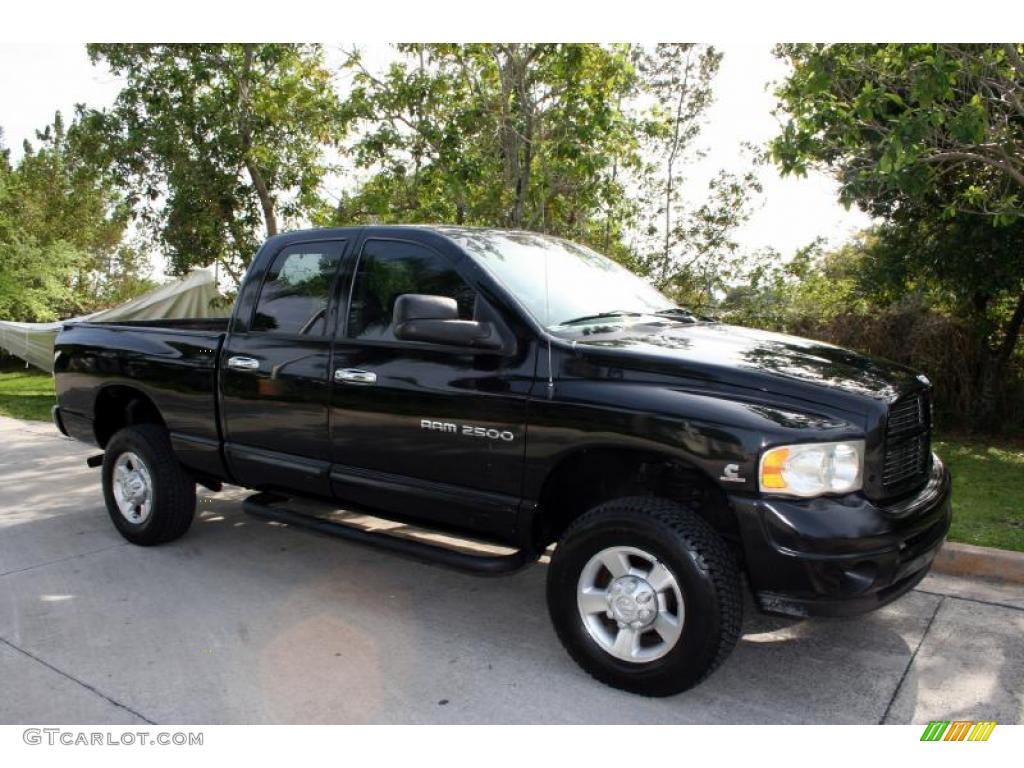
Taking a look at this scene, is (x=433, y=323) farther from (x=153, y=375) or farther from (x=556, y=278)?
(x=153, y=375)

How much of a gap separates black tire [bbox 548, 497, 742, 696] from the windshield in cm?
99

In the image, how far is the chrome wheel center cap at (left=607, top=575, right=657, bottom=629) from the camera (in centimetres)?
339

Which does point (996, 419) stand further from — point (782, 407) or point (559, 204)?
point (782, 407)

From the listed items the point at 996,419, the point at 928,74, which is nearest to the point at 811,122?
the point at 928,74

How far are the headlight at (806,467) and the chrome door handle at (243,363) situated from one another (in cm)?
298

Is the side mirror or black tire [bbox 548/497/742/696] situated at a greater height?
the side mirror

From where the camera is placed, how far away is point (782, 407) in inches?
125

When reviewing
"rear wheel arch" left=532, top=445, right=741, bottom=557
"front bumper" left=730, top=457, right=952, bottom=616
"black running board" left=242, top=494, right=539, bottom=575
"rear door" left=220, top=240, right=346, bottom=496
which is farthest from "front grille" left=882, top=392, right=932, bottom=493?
"rear door" left=220, top=240, right=346, bottom=496

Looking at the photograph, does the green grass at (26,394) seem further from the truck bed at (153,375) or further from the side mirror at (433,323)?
the side mirror at (433,323)

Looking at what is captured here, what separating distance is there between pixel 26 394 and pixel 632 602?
1549 centimetres

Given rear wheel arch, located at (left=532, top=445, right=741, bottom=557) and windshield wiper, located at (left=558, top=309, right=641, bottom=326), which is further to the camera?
windshield wiper, located at (left=558, top=309, right=641, bottom=326)

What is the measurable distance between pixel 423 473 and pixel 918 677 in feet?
7.97

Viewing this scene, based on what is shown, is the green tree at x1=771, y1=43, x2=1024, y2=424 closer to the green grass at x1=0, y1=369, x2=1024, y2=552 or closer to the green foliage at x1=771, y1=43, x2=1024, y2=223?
the green foliage at x1=771, y1=43, x2=1024, y2=223

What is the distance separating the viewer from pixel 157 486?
5297mm
